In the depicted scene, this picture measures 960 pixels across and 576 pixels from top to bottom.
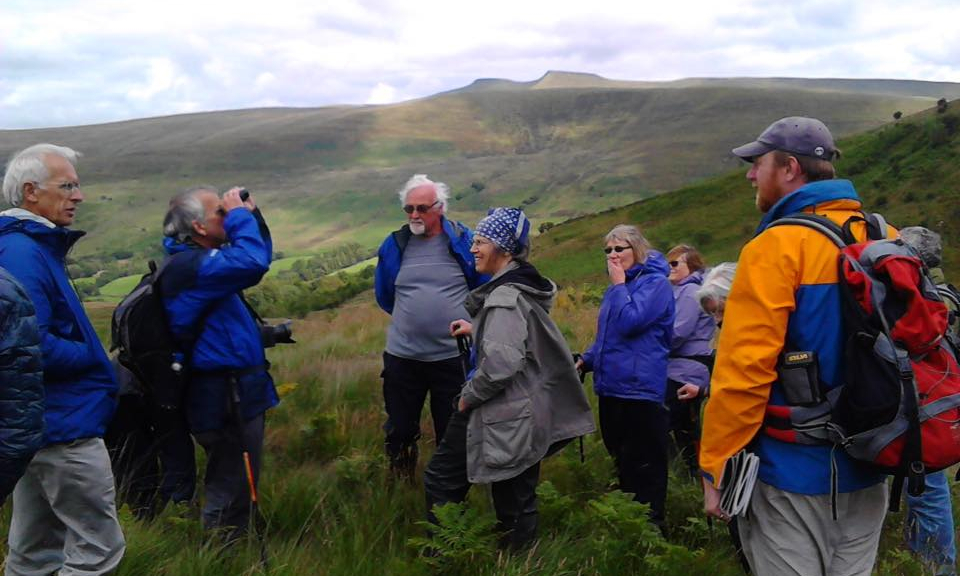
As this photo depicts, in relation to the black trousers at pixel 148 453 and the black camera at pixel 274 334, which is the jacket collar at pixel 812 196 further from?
the black trousers at pixel 148 453

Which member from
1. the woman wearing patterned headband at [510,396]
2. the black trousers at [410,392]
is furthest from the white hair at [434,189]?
the woman wearing patterned headband at [510,396]

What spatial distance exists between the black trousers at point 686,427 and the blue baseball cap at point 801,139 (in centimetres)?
292

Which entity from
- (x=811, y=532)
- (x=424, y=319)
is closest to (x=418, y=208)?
(x=424, y=319)

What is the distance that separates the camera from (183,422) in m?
4.30

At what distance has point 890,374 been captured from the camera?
2537mm

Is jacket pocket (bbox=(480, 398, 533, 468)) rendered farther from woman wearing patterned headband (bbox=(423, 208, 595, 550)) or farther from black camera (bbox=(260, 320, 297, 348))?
black camera (bbox=(260, 320, 297, 348))

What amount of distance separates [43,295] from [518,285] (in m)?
2.02

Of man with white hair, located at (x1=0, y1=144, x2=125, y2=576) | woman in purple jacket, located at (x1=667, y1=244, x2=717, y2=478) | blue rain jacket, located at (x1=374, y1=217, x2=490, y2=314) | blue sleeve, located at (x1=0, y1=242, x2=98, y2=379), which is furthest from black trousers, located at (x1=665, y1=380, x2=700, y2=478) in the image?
blue sleeve, located at (x1=0, y1=242, x2=98, y2=379)

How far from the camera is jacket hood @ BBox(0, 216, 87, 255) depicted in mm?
3146

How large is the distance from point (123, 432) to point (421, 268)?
78.2 inches

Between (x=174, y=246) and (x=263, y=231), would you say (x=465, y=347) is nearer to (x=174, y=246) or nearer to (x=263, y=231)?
(x=263, y=231)

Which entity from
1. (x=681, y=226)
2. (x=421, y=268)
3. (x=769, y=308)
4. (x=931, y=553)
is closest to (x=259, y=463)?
(x=421, y=268)

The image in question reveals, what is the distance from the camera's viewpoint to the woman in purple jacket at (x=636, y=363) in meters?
4.57

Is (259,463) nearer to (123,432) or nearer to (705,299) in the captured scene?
(123,432)
